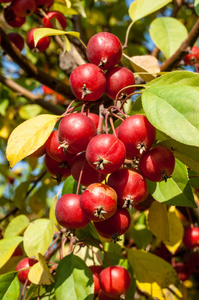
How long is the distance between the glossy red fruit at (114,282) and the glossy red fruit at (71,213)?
1.11 ft

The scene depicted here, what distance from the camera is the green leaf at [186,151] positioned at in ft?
3.07

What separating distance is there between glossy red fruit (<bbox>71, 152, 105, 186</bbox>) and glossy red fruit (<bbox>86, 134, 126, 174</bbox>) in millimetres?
108

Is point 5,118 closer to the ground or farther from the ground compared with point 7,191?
farther from the ground

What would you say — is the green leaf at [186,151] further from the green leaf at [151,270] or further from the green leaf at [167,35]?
the green leaf at [167,35]

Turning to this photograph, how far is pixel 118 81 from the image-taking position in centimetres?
104

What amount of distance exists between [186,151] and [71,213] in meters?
0.37

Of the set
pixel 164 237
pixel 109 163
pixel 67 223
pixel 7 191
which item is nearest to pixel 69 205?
pixel 67 223

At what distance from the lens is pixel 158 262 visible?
1.53 metres

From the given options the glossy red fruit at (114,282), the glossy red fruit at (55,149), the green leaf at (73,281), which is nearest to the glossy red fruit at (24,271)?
the green leaf at (73,281)

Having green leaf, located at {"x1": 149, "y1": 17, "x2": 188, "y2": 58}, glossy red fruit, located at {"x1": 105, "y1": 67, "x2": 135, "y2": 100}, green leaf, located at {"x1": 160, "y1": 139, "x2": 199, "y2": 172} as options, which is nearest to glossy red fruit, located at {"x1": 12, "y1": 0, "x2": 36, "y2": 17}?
green leaf, located at {"x1": 149, "y1": 17, "x2": 188, "y2": 58}

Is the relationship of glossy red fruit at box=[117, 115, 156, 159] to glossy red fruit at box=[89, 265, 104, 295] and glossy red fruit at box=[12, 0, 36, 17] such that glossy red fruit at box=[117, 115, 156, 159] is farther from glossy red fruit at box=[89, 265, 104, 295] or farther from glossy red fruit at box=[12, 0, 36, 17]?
glossy red fruit at box=[12, 0, 36, 17]

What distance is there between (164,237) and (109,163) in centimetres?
62

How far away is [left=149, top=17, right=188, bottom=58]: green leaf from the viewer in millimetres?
1920

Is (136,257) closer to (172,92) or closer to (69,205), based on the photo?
(69,205)
